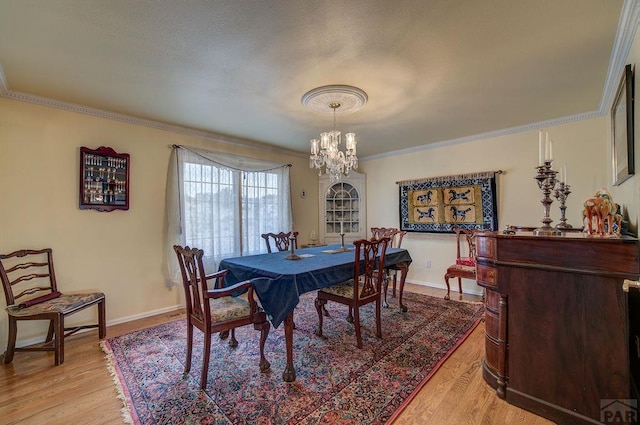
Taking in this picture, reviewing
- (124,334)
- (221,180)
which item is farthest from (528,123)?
(124,334)

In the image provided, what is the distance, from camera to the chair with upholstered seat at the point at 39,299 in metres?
2.21

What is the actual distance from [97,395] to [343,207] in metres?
4.26

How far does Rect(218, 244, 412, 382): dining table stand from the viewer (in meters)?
2.01

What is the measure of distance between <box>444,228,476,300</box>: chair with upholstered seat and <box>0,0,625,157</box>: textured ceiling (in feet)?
5.36

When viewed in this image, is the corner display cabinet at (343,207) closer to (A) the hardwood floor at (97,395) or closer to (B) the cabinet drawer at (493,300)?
(A) the hardwood floor at (97,395)

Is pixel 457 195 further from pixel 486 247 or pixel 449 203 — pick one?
pixel 486 247

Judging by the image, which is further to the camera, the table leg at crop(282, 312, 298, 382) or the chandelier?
the chandelier

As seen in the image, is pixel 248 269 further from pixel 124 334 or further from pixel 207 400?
pixel 124 334

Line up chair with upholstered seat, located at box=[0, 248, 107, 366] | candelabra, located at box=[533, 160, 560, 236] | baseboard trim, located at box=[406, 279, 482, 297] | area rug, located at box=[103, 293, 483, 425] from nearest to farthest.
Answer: area rug, located at box=[103, 293, 483, 425]
candelabra, located at box=[533, 160, 560, 236]
chair with upholstered seat, located at box=[0, 248, 107, 366]
baseboard trim, located at box=[406, 279, 482, 297]

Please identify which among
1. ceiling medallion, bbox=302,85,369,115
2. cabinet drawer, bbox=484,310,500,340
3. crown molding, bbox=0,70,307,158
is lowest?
cabinet drawer, bbox=484,310,500,340

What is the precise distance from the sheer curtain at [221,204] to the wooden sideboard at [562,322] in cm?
321

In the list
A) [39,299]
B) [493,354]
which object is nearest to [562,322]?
[493,354]

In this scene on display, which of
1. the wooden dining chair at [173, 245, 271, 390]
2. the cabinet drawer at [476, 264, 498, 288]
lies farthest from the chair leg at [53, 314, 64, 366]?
the cabinet drawer at [476, 264, 498, 288]

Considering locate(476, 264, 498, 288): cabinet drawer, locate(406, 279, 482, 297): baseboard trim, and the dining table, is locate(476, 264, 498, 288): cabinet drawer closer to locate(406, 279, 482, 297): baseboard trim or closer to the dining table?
the dining table
